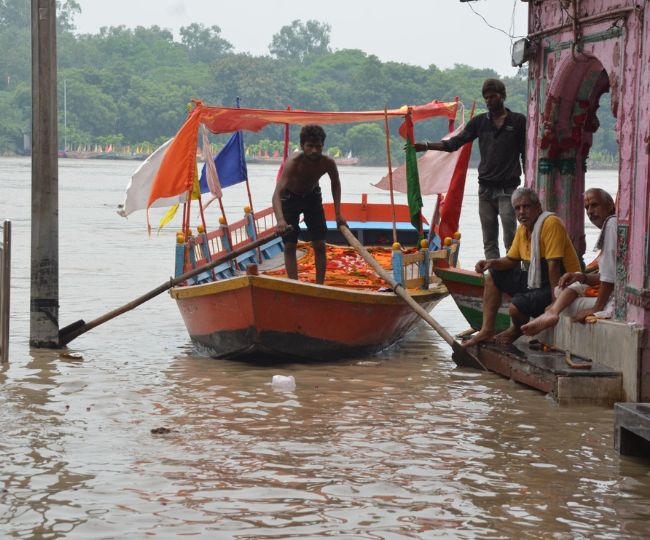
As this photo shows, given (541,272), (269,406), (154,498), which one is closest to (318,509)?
(154,498)

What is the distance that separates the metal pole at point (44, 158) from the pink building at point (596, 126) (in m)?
3.88

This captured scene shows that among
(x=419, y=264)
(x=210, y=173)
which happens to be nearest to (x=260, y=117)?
(x=210, y=173)

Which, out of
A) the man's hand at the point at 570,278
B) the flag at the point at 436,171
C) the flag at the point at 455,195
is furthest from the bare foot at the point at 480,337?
the flag at the point at 436,171

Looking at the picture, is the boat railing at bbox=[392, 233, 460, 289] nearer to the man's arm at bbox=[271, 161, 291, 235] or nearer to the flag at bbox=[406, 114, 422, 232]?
the flag at bbox=[406, 114, 422, 232]

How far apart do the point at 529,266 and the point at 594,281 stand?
52 cm

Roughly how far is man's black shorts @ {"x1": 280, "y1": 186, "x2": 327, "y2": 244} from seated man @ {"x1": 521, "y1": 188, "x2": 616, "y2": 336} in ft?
7.76

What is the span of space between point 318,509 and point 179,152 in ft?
18.3

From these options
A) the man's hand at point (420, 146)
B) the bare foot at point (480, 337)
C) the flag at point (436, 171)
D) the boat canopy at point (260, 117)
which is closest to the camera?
the bare foot at point (480, 337)

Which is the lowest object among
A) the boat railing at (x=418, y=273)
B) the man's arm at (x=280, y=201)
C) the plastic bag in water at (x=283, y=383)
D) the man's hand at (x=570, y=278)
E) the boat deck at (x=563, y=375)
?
the plastic bag in water at (x=283, y=383)

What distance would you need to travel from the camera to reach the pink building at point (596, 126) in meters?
8.36

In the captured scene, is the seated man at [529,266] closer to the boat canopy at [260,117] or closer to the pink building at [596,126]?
the pink building at [596,126]

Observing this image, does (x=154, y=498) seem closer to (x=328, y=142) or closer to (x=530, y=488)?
(x=530, y=488)

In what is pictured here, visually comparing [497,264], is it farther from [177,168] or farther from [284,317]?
[177,168]

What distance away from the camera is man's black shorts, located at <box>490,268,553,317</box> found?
30.8 feet
